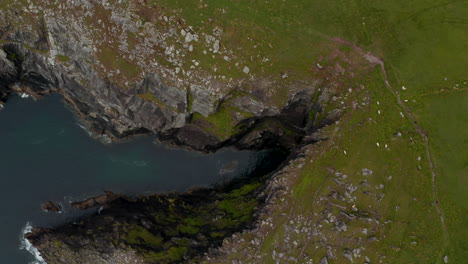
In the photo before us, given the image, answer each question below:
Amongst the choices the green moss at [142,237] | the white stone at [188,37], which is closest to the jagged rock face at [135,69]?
the white stone at [188,37]

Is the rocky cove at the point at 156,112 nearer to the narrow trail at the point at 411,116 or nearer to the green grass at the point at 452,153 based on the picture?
the narrow trail at the point at 411,116

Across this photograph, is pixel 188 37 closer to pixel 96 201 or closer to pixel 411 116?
pixel 96 201

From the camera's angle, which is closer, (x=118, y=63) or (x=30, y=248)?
(x=118, y=63)

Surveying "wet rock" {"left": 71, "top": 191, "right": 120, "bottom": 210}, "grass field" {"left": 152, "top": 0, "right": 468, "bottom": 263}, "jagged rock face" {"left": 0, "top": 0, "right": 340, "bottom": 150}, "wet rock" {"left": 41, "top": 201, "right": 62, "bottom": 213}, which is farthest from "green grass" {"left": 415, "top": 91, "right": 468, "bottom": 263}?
"wet rock" {"left": 41, "top": 201, "right": 62, "bottom": 213}

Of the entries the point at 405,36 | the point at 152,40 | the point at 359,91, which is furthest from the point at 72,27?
the point at 405,36

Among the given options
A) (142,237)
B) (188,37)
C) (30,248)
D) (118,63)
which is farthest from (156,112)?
(30,248)
